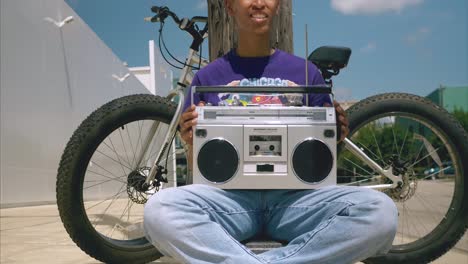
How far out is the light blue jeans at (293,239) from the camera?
39.6 inches

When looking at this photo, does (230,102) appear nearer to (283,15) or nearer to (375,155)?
(283,15)

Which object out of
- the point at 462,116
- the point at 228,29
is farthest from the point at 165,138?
the point at 462,116

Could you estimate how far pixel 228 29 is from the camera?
202 centimetres

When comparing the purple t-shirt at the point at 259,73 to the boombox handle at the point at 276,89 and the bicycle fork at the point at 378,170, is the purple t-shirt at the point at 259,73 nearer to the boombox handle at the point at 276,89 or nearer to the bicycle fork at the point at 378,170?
the boombox handle at the point at 276,89

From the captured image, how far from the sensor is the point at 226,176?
1110 millimetres

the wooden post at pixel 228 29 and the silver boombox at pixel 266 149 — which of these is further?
the wooden post at pixel 228 29

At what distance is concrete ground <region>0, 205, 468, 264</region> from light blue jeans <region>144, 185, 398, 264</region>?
1104mm

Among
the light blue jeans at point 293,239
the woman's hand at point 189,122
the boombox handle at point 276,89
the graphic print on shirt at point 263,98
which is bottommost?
the light blue jeans at point 293,239

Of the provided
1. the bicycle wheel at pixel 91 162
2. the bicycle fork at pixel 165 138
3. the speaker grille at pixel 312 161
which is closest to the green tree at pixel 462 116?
the bicycle fork at pixel 165 138

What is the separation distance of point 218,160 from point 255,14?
1.64 ft

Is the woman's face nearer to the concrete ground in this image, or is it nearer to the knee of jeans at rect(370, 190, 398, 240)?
the knee of jeans at rect(370, 190, 398, 240)

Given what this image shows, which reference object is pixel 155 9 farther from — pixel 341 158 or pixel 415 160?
pixel 415 160

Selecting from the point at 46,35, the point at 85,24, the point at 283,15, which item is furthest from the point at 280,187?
the point at 85,24

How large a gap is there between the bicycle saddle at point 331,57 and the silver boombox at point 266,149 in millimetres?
1035
